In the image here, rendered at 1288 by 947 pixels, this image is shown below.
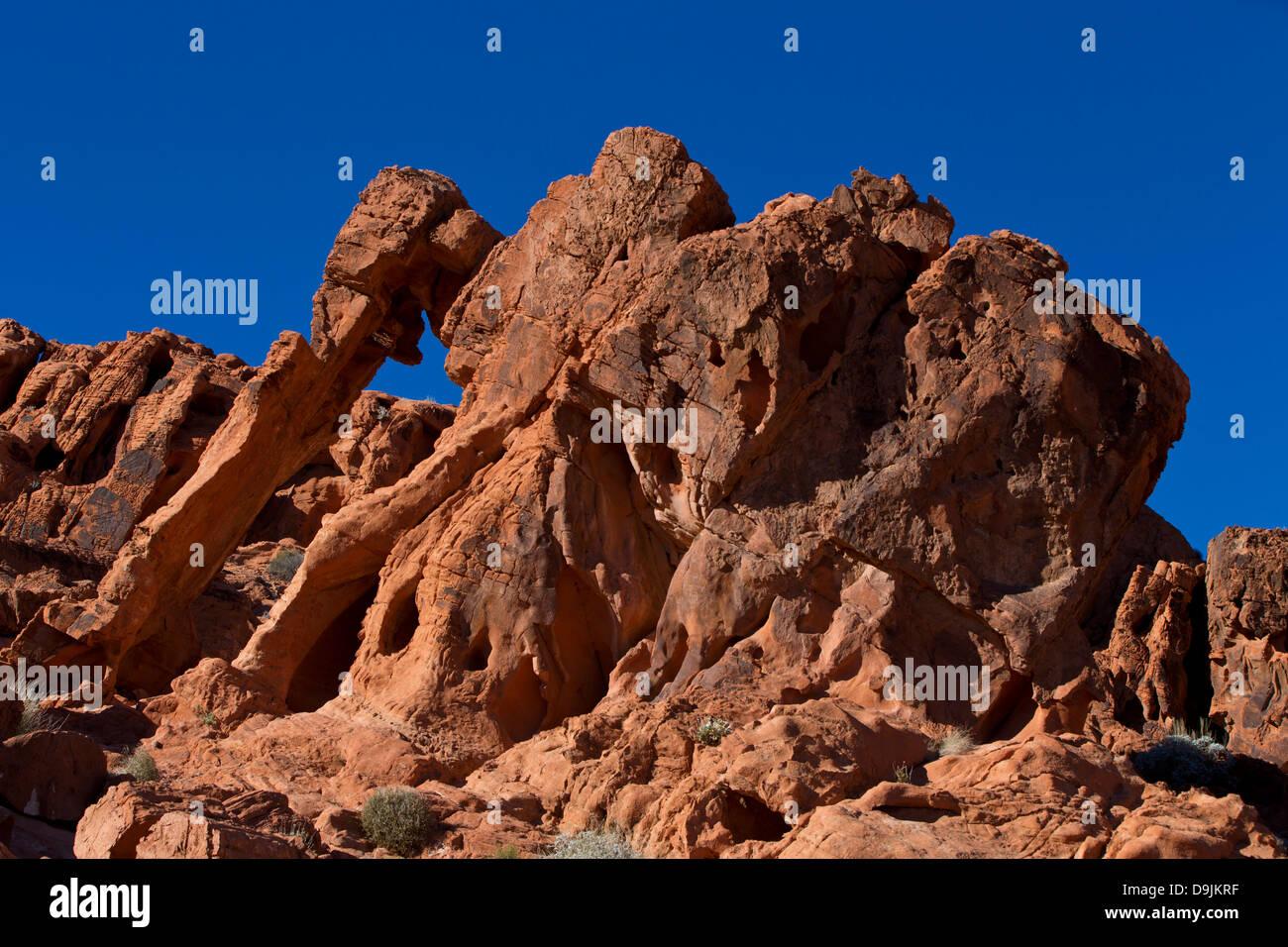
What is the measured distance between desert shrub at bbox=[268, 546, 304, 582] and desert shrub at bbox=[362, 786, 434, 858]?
16.6 metres

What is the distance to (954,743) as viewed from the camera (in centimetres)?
1362

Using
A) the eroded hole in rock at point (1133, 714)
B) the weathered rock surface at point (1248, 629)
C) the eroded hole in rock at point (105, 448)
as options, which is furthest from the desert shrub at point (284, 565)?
the weathered rock surface at point (1248, 629)

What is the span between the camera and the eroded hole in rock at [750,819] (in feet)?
37.1

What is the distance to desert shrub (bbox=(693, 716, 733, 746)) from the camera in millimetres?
12828

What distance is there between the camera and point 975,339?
52.5ft

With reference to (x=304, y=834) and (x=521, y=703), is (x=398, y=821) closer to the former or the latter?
(x=304, y=834)

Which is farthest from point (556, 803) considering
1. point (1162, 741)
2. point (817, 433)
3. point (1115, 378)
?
point (1115, 378)

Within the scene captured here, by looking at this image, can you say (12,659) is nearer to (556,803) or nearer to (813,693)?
(556,803)

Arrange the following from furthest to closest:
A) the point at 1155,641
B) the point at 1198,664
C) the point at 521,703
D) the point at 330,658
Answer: the point at 1198,664 → the point at 1155,641 → the point at 330,658 → the point at 521,703

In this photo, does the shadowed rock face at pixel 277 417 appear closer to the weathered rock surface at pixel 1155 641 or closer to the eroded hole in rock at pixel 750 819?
the eroded hole in rock at pixel 750 819

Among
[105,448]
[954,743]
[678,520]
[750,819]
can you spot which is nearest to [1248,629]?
[954,743]

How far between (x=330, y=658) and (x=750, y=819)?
7827 millimetres

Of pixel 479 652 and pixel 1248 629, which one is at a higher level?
pixel 1248 629

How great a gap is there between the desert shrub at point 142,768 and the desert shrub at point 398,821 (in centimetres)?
242
